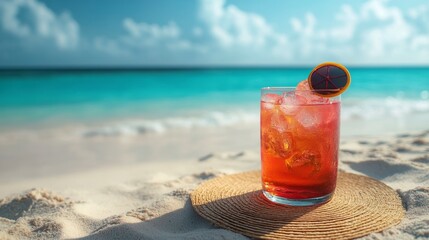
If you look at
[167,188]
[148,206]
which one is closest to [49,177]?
[167,188]

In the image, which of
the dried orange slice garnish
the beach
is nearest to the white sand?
the beach

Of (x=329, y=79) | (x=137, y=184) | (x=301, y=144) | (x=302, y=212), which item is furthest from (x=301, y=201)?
(x=137, y=184)

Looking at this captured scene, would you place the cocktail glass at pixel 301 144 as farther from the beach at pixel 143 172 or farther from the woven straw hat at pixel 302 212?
the beach at pixel 143 172

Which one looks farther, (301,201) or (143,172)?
(143,172)

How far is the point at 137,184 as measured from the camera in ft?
9.12

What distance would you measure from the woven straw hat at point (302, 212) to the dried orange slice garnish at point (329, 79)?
0.57 metres

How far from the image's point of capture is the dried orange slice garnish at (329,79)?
1.86 m

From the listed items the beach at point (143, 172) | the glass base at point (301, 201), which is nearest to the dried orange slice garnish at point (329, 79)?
the glass base at point (301, 201)

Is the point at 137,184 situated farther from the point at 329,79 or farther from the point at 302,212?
the point at 329,79

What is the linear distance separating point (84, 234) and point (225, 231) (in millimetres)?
698

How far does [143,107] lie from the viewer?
1170 cm

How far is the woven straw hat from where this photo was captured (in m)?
1.67

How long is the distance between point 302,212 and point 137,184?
4.34ft

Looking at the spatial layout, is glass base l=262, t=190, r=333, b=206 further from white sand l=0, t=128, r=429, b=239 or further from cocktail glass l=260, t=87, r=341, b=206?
white sand l=0, t=128, r=429, b=239
